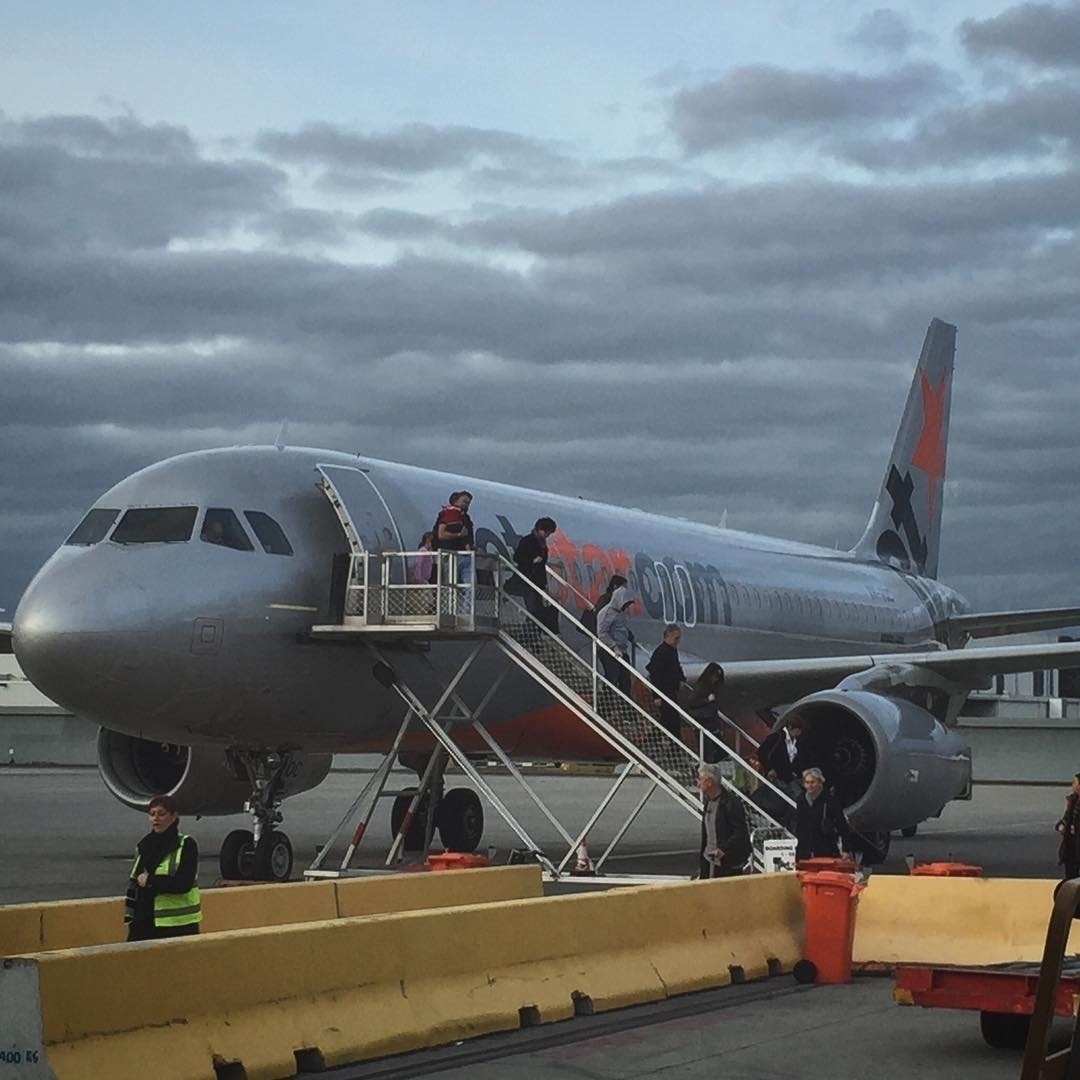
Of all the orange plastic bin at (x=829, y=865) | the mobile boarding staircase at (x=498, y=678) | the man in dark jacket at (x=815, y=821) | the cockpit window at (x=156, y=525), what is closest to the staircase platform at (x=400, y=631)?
the mobile boarding staircase at (x=498, y=678)

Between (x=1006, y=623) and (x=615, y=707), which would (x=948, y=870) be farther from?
→ (x=1006, y=623)

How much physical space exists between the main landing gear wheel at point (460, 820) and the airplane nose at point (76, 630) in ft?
20.0

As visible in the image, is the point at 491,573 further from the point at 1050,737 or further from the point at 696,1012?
the point at 1050,737

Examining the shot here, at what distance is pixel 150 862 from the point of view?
901cm

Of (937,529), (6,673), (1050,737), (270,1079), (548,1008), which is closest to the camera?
(270,1079)

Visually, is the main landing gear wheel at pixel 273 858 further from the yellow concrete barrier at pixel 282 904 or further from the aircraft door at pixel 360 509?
the yellow concrete barrier at pixel 282 904

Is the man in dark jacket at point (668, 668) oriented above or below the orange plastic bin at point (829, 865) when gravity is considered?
above

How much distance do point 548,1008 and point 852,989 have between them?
85.8 inches

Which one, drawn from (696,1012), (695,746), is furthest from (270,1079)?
(695,746)

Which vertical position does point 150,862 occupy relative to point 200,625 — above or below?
below

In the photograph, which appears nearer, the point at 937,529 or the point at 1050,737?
the point at 937,529

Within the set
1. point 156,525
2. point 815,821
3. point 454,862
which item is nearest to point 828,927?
point 815,821

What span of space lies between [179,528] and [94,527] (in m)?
0.75

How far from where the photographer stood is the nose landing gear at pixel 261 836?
51.6 ft
